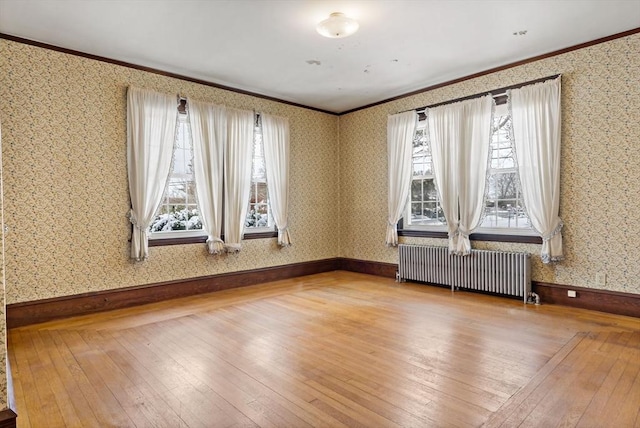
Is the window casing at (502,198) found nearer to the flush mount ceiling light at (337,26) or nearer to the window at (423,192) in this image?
the window at (423,192)

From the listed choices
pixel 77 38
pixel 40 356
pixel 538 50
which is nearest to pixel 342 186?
pixel 538 50

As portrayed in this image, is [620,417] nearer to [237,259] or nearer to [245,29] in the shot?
[245,29]

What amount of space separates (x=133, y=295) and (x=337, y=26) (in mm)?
4031

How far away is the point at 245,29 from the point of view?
13.2 ft

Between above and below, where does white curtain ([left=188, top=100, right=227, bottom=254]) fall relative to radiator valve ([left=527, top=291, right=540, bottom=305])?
above

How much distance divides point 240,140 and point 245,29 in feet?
6.86

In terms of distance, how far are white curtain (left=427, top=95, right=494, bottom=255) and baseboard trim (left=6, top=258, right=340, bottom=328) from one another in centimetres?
277

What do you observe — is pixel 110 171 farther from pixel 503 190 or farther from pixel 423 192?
pixel 503 190

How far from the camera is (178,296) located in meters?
5.29

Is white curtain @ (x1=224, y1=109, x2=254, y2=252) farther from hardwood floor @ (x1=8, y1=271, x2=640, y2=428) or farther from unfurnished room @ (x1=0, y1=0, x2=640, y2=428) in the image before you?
hardwood floor @ (x1=8, y1=271, x2=640, y2=428)

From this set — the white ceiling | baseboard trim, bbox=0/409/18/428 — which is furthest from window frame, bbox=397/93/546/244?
baseboard trim, bbox=0/409/18/428

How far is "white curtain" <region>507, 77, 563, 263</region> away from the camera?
4.62 meters

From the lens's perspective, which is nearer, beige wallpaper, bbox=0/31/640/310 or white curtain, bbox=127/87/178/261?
beige wallpaper, bbox=0/31/640/310

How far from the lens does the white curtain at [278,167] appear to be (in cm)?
629
